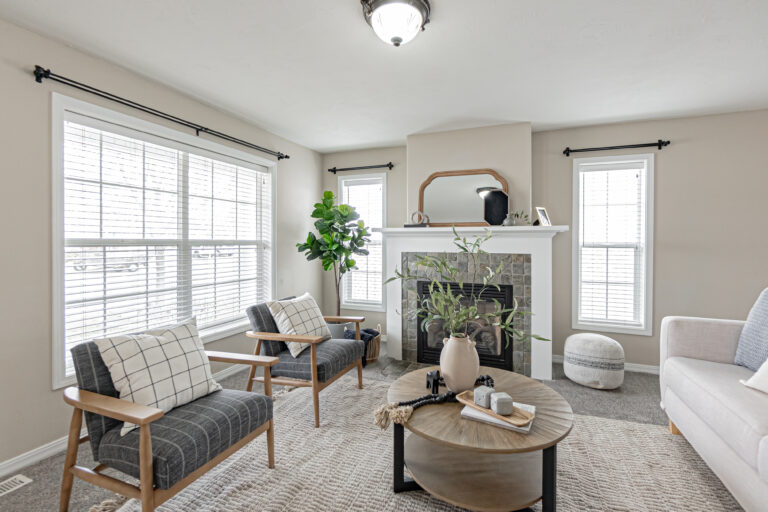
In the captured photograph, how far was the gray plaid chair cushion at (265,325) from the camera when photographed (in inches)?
107

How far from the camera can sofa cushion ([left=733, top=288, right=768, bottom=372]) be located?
2.08 metres

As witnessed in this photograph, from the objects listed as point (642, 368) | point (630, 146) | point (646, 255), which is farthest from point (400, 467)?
point (630, 146)

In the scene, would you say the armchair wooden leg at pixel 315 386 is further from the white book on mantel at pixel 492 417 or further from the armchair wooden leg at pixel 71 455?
the armchair wooden leg at pixel 71 455

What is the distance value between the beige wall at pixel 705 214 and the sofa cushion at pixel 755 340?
1472 mm

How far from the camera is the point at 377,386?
326 cm

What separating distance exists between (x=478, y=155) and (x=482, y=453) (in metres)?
3.01

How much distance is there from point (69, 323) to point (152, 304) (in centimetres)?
59

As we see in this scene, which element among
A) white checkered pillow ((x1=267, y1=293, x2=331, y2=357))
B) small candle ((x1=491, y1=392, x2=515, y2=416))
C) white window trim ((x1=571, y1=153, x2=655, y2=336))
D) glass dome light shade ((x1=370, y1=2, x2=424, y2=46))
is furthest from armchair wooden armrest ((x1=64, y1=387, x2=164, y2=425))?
white window trim ((x1=571, y1=153, x2=655, y2=336))

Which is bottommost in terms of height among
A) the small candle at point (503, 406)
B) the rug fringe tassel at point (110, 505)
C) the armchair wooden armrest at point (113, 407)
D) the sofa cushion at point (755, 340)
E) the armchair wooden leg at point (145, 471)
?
the rug fringe tassel at point (110, 505)

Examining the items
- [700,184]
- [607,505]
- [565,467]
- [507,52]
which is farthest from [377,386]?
[700,184]

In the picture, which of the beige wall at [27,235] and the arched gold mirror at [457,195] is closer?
the beige wall at [27,235]

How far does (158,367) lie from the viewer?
1.73 meters

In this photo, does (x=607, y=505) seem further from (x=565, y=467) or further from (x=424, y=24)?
(x=424, y=24)

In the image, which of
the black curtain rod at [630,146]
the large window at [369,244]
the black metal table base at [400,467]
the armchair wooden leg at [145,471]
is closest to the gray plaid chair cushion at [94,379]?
the armchair wooden leg at [145,471]
